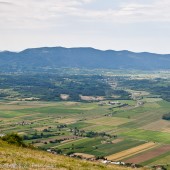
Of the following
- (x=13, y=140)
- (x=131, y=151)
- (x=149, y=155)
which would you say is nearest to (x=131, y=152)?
(x=131, y=151)

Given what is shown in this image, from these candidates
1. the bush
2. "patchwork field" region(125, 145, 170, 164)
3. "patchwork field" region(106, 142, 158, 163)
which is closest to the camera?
the bush

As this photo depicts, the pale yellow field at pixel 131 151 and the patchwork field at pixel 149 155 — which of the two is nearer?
the patchwork field at pixel 149 155

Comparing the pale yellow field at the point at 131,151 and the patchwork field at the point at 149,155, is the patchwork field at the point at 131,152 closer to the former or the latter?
the pale yellow field at the point at 131,151

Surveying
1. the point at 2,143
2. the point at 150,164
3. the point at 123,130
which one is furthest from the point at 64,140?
the point at 2,143

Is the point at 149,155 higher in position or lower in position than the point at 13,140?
lower

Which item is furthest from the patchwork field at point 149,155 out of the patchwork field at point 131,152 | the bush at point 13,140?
the bush at point 13,140

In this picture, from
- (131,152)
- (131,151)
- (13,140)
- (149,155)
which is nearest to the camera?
(13,140)

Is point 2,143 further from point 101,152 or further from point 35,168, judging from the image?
point 101,152

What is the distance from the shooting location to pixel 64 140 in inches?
6614

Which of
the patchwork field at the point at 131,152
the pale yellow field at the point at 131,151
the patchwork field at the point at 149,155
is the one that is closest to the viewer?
the patchwork field at the point at 149,155

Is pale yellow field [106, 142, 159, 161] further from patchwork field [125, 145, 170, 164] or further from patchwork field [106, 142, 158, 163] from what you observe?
patchwork field [125, 145, 170, 164]

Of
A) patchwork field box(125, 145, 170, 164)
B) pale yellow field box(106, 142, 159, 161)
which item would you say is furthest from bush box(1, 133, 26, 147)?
pale yellow field box(106, 142, 159, 161)

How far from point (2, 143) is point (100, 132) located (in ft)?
460

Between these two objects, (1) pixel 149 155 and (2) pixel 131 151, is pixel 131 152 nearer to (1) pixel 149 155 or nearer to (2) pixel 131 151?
(2) pixel 131 151
